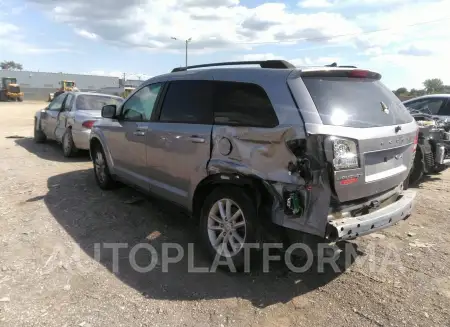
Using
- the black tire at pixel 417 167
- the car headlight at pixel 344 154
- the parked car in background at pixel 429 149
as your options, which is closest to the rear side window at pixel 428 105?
the parked car in background at pixel 429 149

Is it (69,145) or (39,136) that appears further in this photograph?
(39,136)

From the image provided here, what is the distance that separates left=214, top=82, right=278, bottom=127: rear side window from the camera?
11.3ft

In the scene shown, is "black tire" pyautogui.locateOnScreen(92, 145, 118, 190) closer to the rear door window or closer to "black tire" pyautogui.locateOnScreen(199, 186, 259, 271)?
"black tire" pyautogui.locateOnScreen(199, 186, 259, 271)

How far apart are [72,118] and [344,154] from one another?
759 centimetres

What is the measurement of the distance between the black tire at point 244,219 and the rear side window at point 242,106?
0.63 m

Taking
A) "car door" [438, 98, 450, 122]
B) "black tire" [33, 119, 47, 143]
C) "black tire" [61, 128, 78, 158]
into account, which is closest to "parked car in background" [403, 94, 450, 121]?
"car door" [438, 98, 450, 122]

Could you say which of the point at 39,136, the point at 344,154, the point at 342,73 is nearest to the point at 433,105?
the point at 342,73

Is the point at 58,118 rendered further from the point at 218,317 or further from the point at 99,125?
the point at 218,317

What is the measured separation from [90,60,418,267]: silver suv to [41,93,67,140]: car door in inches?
276

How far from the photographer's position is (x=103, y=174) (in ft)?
20.7

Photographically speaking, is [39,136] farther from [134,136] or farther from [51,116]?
[134,136]

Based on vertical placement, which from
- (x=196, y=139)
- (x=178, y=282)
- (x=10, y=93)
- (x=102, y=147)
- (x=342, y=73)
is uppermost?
(x=342, y=73)

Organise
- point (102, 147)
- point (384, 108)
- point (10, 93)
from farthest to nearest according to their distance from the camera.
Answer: point (10, 93)
point (102, 147)
point (384, 108)

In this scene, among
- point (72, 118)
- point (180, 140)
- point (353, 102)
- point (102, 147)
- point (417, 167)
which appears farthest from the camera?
point (72, 118)
